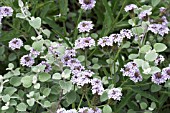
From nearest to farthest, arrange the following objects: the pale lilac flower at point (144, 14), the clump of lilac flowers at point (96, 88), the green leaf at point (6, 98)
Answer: the clump of lilac flowers at point (96, 88), the green leaf at point (6, 98), the pale lilac flower at point (144, 14)

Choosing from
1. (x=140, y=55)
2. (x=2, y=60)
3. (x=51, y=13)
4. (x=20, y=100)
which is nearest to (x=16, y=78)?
(x=20, y=100)

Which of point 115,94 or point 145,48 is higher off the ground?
point 145,48

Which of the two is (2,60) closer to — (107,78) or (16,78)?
(16,78)

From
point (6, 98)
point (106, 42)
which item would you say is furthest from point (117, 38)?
point (6, 98)

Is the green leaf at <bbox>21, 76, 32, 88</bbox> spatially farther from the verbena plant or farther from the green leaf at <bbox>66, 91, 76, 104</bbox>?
the green leaf at <bbox>66, 91, 76, 104</bbox>

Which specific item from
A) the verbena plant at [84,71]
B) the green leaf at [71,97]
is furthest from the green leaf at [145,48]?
the green leaf at [71,97]

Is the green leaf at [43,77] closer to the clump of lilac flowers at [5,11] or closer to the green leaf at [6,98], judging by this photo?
the green leaf at [6,98]

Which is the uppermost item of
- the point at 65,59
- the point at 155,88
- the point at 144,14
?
the point at 144,14

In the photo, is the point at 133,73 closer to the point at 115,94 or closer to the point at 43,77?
the point at 115,94

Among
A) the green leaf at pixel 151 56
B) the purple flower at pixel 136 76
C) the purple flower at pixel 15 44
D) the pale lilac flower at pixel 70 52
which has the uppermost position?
the purple flower at pixel 15 44
